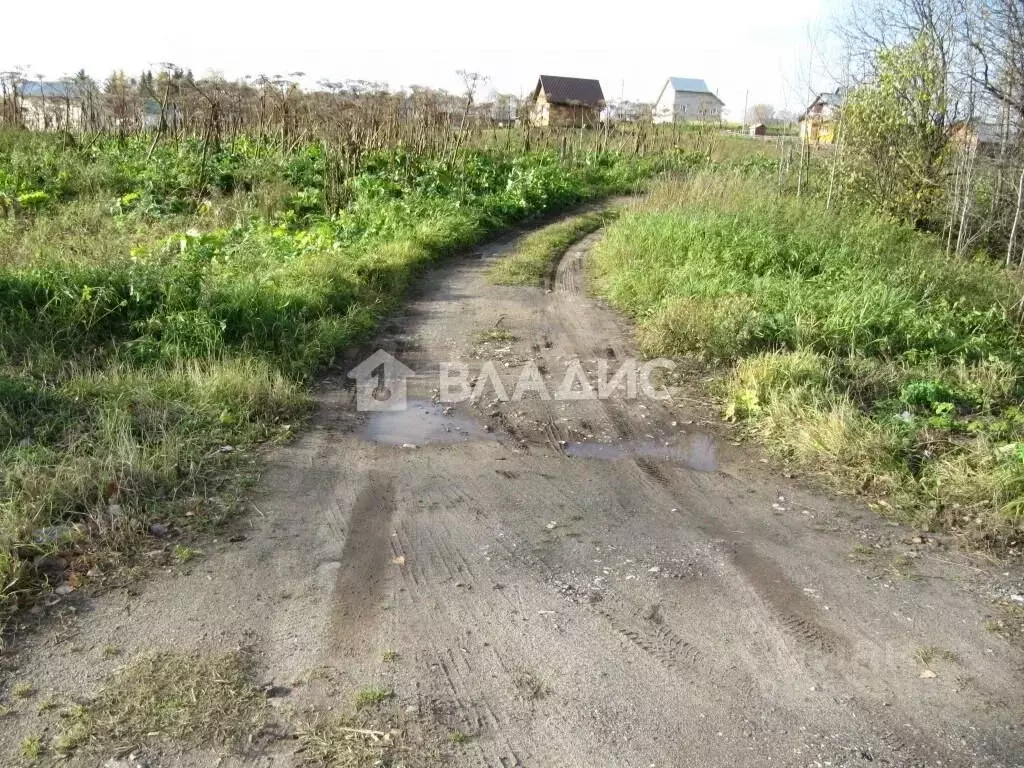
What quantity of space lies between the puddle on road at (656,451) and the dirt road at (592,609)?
0.07ft

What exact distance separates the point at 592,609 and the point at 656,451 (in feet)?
7.25

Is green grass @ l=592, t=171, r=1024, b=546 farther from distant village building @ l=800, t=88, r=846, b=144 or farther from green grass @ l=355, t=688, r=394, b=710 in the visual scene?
green grass @ l=355, t=688, r=394, b=710

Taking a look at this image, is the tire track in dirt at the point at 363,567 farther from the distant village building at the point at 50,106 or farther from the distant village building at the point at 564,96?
the distant village building at the point at 564,96

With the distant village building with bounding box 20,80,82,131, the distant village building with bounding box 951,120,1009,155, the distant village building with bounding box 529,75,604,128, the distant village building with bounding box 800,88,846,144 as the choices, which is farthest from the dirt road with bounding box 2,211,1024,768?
the distant village building with bounding box 529,75,604,128

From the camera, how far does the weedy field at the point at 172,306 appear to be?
452 cm

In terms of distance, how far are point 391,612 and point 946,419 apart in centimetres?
432

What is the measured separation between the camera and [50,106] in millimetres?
20766

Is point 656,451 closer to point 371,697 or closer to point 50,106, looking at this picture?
point 371,697

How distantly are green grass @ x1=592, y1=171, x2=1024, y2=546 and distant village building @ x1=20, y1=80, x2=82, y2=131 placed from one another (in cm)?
1484

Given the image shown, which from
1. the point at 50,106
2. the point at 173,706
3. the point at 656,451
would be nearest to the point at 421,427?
the point at 656,451

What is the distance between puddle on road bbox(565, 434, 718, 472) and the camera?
5660mm

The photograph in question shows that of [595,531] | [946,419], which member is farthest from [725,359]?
[595,531]

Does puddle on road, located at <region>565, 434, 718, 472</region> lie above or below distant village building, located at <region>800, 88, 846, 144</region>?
below

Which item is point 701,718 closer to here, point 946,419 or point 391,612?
point 391,612
